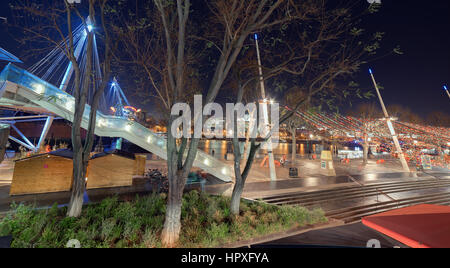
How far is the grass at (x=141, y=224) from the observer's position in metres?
4.59

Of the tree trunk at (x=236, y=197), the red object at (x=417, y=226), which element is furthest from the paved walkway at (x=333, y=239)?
the red object at (x=417, y=226)

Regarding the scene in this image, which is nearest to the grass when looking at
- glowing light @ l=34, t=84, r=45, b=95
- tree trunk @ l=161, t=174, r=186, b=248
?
tree trunk @ l=161, t=174, r=186, b=248

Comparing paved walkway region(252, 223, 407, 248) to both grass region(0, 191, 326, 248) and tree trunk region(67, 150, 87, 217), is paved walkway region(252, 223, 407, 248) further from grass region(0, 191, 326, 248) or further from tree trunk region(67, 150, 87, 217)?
tree trunk region(67, 150, 87, 217)

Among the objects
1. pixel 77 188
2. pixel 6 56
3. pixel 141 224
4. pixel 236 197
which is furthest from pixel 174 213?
pixel 6 56

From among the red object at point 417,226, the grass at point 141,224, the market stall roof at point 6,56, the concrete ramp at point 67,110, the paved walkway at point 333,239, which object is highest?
the market stall roof at point 6,56

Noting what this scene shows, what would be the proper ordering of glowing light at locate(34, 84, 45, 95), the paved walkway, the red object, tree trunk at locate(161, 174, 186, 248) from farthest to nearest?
glowing light at locate(34, 84, 45, 95) → the paved walkway → tree trunk at locate(161, 174, 186, 248) → the red object

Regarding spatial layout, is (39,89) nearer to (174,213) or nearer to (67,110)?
(67,110)

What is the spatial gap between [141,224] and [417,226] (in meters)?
6.49

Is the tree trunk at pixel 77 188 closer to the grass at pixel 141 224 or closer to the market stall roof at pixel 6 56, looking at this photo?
the grass at pixel 141 224

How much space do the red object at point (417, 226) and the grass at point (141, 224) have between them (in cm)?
367

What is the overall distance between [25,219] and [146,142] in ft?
24.6

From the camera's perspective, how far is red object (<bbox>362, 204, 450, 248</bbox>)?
2.51 metres

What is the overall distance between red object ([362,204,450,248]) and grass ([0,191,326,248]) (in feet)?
12.0

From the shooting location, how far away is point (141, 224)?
5.66 m
